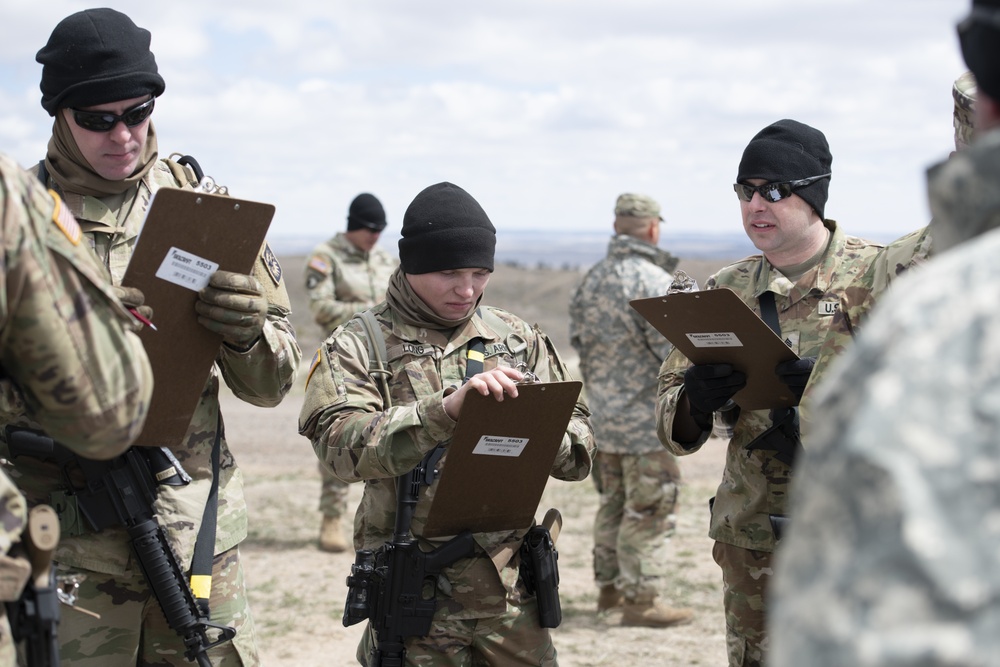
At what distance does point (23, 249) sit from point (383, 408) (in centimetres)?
172

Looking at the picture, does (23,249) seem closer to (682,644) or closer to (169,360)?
(169,360)

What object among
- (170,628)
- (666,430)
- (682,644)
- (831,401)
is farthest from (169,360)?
(682,644)

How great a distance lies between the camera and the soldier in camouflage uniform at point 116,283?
3.51m

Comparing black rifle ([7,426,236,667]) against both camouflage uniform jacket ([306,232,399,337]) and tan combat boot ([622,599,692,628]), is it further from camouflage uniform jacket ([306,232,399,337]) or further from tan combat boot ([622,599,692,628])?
camouflage uniform jacket ([306,232,399,337])

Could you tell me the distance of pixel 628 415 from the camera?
7.38 meters

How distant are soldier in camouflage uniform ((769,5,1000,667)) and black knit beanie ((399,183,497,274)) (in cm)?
250

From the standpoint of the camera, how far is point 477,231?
385cm

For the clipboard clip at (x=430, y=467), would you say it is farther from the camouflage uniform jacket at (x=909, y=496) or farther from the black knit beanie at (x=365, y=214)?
the black knit beanie at (x=365, y=214)

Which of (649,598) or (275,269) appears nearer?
(275,269)

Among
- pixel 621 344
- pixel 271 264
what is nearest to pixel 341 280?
pixel 621 344

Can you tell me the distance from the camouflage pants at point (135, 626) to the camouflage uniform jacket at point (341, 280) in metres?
5.88

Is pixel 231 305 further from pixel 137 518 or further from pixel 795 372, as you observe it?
pixel 795 372

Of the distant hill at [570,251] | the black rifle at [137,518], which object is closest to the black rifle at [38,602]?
the black rifle at [137,518]

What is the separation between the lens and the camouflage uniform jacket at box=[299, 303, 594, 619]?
350cm
